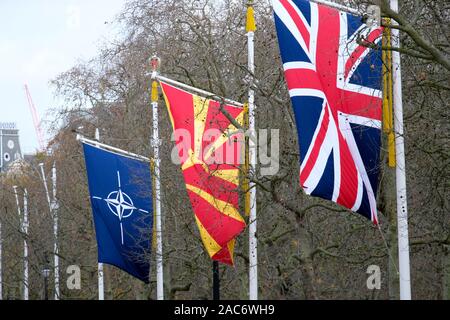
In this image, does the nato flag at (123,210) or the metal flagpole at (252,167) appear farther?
the nato flag at (123,210)

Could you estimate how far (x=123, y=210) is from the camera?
2356 cm

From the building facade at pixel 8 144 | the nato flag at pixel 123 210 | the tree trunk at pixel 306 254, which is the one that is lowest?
the tree trunk at pixel 306 254

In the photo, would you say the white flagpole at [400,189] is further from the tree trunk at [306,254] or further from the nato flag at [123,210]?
the nato flag at [123,210]

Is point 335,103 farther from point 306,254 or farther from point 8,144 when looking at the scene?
point 8,144

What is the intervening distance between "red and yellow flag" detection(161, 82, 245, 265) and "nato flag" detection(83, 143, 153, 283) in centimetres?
417

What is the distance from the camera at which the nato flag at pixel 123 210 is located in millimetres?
23594

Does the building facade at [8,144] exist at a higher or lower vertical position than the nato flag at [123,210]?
higher

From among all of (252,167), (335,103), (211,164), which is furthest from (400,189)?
(211,164)

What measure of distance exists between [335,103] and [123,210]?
35.4ft

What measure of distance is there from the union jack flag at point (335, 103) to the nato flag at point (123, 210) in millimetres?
10238

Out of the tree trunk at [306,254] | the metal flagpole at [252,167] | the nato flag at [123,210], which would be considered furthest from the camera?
the nato flag at [123,210]

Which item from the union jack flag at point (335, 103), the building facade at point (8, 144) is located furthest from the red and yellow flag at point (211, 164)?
the building facade at point (8, 144)

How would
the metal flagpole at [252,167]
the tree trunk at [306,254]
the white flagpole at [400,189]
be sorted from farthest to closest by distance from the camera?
the tree trunk at [306,254] → the metal flagpole at [252,167] → the white flagpole at [400,189]

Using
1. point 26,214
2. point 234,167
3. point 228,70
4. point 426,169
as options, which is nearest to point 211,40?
point 228,70
